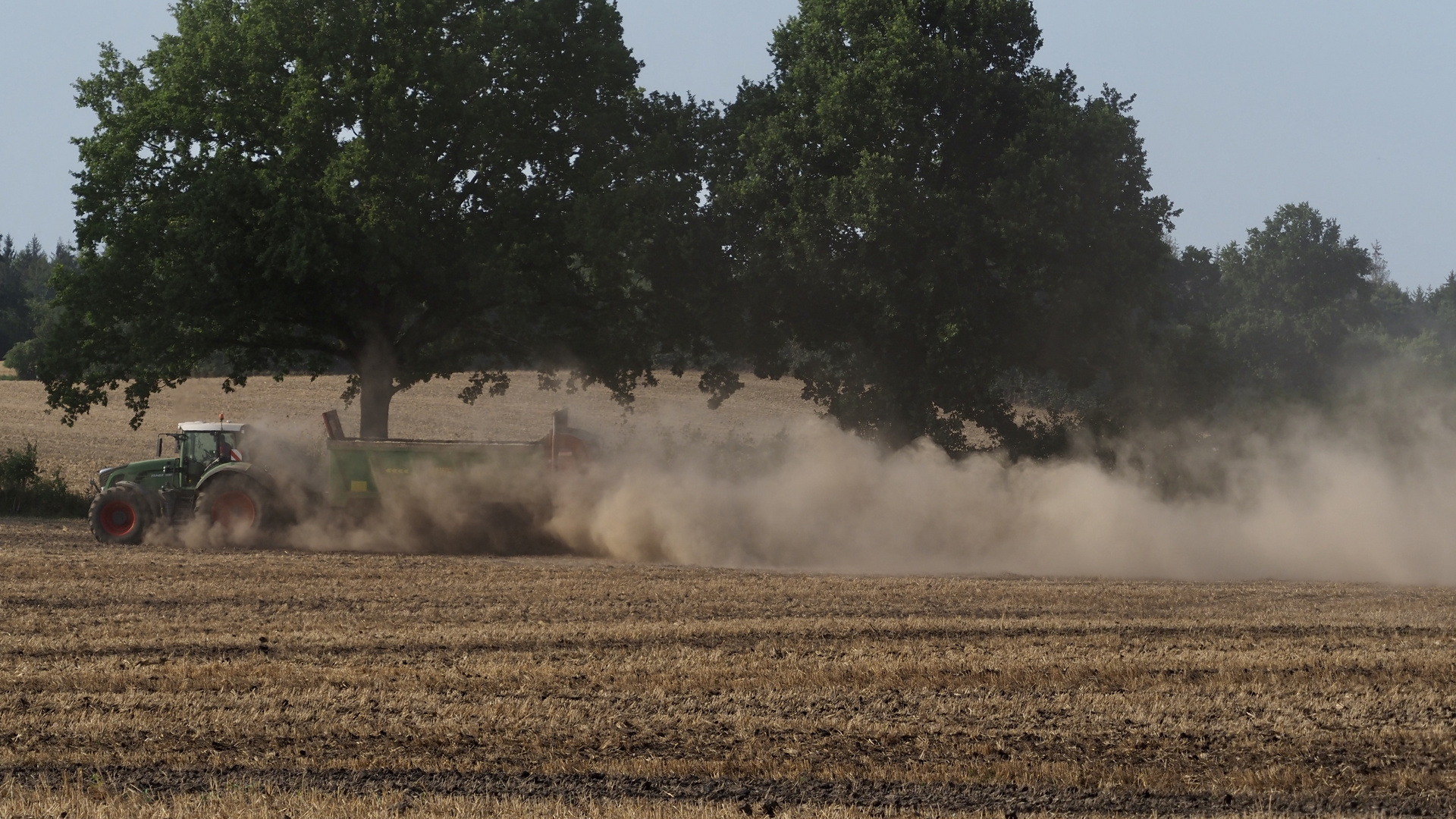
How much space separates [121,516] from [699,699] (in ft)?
52.2

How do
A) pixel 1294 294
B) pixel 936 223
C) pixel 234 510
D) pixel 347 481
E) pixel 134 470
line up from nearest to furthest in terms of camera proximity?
pixel 234 510 → pixel 347 481 → pixel 134 470 → pixel 936 223 → pixel 1294 294

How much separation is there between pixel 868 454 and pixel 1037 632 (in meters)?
10.7

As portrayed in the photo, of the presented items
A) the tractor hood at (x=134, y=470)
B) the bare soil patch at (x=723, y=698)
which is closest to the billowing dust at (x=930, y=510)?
the tractor hood at (x=134, y=470)

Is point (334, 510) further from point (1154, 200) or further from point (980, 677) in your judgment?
point (1154, 200)

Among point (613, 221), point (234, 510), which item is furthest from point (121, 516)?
point (613, 221)

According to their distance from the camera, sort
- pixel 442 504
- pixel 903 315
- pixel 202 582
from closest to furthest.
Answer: pixel 202 582, pixel 442 504, pixel 903 315

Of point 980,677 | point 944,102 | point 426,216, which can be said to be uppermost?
point 944,102

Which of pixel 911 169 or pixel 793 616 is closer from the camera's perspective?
pixel 793 616

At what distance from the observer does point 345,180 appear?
29.3 m

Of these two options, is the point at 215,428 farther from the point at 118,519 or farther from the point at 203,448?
the point at 118,519

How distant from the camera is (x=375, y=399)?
3153cm

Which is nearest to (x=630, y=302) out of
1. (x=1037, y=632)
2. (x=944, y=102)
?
(x=944, y=102)

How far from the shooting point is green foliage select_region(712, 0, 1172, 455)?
106ft

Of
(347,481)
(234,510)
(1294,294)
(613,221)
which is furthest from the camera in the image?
(1294,294)
